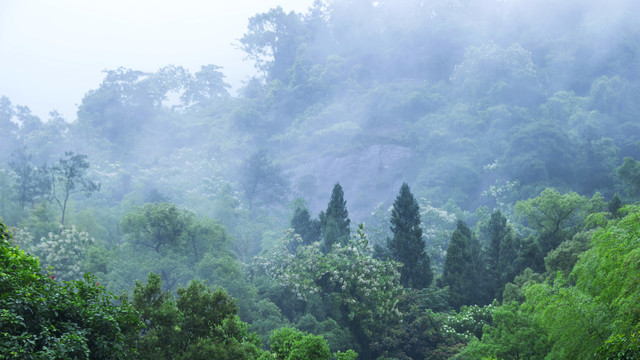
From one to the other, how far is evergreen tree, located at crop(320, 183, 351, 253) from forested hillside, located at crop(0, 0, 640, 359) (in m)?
0.19

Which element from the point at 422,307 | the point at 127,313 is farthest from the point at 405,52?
the point at 127,313

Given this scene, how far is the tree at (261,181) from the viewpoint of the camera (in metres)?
62.6

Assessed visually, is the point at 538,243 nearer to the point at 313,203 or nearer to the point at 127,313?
the point at 127,313

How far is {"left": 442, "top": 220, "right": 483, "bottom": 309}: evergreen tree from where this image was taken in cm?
2866

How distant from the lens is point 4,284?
832cm

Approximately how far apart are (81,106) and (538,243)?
70.9 meters

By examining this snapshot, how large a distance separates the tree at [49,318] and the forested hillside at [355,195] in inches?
2.1

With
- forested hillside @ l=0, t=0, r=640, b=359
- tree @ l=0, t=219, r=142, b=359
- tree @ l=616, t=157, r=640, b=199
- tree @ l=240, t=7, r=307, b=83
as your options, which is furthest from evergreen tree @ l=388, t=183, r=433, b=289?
tree @ l=240, t=7, r=307, b=83

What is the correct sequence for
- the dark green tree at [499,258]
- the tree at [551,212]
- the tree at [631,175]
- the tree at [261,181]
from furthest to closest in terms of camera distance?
the tree at [261,181] < the tree at [631,175] < the dark green tree at [499,258] < the tree at [551,212]

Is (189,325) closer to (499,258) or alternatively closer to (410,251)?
(410,251)

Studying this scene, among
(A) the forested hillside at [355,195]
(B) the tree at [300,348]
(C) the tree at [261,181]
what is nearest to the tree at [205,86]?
(A) the forested hillside at [355,195]

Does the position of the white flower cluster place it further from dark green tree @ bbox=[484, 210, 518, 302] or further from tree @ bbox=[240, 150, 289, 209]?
tree @ bbox=[240, 150, 289, 209]

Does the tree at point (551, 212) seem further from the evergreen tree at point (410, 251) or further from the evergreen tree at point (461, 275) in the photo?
the evergreen tree at point (410, 251)

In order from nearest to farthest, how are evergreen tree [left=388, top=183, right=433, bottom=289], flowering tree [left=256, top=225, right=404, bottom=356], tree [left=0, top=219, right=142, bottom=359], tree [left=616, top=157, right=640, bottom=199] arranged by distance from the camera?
tree [left=0, top=219, right=142, bottom=359] → flowering tree [left=256, top=225, right=404, bottom=356] → evergreen tree [left=388, top=183, right=433, bottom=289] → tree [left=616, top=157, right=640, bottom=199]
